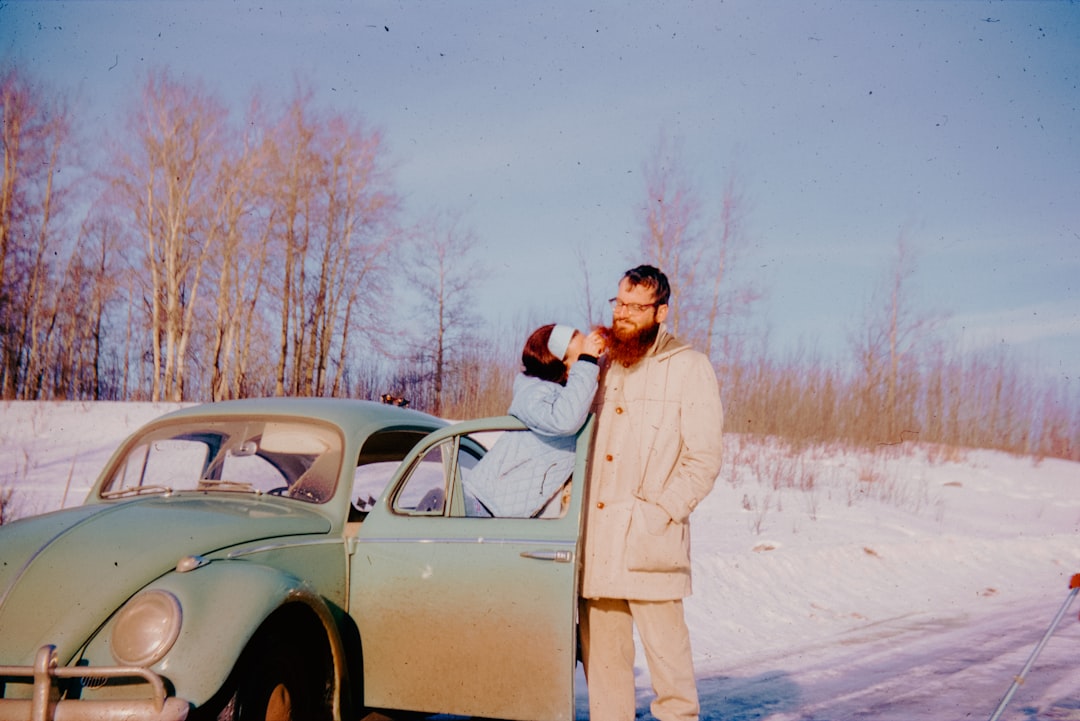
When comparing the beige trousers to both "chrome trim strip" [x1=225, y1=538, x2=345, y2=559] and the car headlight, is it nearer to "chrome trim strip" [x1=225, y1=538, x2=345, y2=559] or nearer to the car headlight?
"chrome trim strip" [x1=225, y1=538, x2=345, y2=559]

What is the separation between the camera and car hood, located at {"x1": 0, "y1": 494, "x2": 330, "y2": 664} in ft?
10.6

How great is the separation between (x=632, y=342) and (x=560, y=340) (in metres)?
0.32

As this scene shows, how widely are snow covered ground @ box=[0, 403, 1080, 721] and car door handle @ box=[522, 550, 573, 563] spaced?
2.22 metres

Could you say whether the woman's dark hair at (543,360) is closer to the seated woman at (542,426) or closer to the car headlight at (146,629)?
the seated woman at (542,426)

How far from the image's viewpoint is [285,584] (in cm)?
361

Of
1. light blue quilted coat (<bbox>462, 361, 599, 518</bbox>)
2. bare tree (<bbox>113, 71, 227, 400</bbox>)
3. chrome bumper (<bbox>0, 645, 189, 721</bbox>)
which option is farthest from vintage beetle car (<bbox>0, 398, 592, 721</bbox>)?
bare tree (<bbox>113, 71, 227, 400</bbox>)

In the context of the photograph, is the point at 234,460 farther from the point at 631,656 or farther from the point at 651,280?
the point at 651,280

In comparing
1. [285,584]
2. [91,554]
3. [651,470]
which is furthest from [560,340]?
[91,554]

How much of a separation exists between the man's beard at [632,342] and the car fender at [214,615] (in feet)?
5.60

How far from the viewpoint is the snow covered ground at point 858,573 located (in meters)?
5.93

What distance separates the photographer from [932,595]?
1018 cm

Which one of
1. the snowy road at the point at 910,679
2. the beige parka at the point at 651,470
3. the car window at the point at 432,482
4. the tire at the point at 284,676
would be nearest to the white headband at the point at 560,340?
the beige parka at the point at 651,470

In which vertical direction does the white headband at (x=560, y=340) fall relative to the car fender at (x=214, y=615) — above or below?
above

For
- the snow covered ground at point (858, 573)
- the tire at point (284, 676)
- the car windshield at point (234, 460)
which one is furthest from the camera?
the snow covered ground at point (858, 573)
